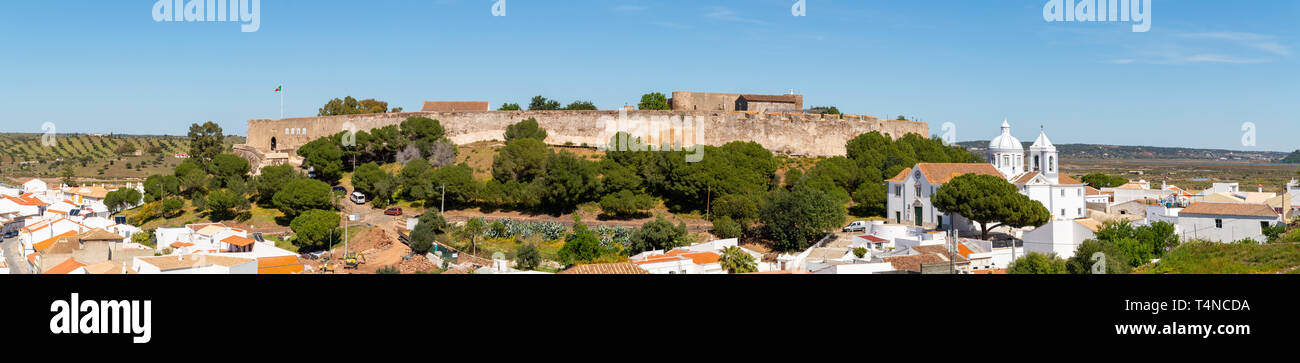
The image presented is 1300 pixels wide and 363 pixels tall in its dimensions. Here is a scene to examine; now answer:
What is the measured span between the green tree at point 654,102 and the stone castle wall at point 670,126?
247cm

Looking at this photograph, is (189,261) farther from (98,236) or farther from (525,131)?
(525,131)

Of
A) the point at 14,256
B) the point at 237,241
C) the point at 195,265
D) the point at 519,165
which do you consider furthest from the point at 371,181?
the point at 195,265

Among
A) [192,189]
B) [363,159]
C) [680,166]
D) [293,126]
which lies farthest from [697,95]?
[192,189]

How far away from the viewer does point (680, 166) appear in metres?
29.7

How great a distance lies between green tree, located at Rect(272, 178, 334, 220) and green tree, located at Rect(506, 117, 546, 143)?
8302 millimetres

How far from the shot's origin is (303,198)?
1175 inches

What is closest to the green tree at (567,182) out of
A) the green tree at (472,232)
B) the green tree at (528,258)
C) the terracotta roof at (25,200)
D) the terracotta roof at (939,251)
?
the green tree at (472,232)

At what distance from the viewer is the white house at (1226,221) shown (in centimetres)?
2231

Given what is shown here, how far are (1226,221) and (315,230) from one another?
78.0 feet
